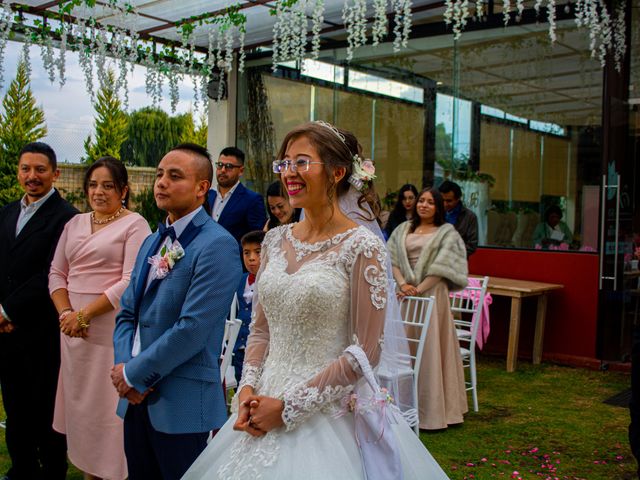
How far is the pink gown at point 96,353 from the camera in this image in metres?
3.37

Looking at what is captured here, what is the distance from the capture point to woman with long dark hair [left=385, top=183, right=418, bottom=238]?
684 centimetres

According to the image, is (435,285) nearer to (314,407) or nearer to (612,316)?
(612,316)

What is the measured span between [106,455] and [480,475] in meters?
2.15

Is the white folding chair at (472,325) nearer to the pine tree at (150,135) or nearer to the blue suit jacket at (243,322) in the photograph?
the blue suit jacket at (243,322)

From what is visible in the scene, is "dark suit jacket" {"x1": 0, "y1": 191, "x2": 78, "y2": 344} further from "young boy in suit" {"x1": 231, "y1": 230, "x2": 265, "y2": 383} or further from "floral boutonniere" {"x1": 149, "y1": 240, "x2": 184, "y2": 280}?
"floral boutonniere" {"x1": 149, "y1": 240, "x2": 184, "y2": 280}

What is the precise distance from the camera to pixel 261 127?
408 inches

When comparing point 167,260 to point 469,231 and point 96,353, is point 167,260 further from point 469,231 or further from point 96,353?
point 469,231

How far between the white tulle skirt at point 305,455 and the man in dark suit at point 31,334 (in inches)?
70.7

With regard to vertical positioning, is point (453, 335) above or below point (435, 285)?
below

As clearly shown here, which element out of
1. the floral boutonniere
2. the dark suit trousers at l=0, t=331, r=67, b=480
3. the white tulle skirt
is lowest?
the dark suit trousers at l=0, t=331, r=67, b=480

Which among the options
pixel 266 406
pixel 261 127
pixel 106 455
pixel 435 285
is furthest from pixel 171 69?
pixel 266 406

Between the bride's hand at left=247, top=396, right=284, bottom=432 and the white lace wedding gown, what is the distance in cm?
2

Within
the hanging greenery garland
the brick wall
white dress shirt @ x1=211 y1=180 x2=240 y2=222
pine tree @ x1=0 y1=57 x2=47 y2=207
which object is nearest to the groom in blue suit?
white dress shirt @ x1=211 y1=180 x2=240 y2=222

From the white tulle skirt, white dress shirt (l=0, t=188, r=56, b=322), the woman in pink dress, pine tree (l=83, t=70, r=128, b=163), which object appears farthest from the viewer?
pine tree (l=83, t=70, r=128, b=163)
